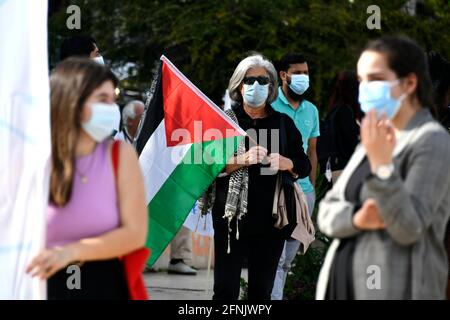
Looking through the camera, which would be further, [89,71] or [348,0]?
[348,0]

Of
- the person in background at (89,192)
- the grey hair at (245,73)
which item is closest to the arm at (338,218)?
the person in background at (89,192)

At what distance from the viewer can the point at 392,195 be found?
4703mm

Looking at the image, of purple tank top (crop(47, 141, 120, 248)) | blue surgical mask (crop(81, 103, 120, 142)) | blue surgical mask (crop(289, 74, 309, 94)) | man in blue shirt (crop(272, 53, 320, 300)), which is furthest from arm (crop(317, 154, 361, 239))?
blue surgical mask (crop(289, 74, 309, 94))

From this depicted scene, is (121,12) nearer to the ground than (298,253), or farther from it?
farther from it

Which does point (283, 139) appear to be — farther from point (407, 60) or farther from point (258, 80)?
point (407, 60)

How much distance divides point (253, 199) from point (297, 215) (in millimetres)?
351

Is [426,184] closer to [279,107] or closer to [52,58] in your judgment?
[279,107]

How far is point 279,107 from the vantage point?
33.1 feet

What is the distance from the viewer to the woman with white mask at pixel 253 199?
313 inches
